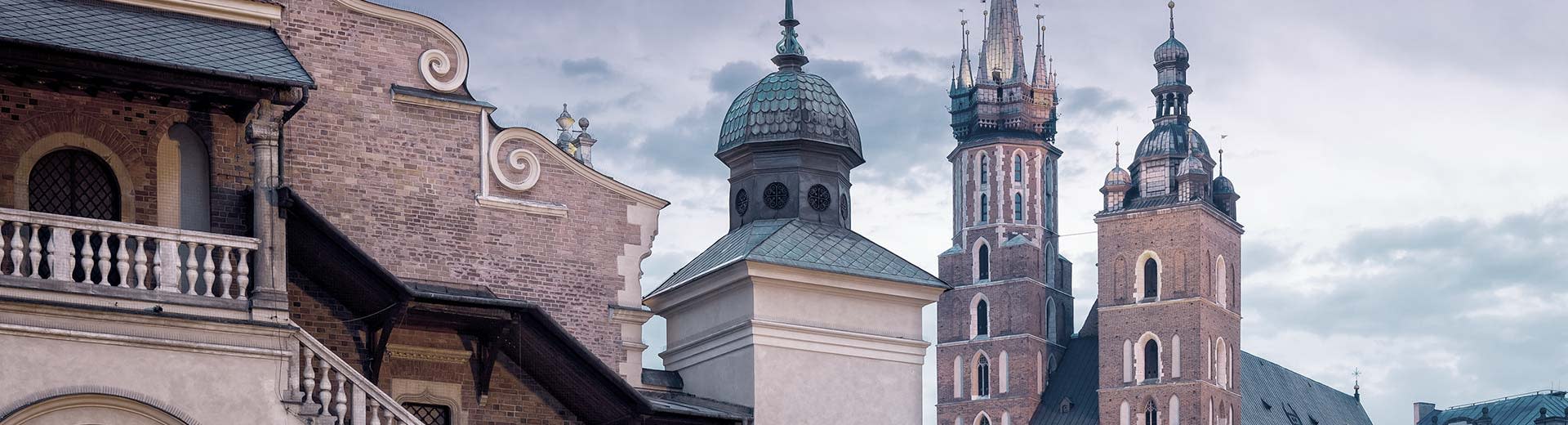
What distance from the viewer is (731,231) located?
2856 centimetres

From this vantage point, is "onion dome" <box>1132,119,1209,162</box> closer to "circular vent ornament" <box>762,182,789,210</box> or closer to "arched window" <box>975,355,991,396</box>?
"arched window" <box>975,355,991,396</box>

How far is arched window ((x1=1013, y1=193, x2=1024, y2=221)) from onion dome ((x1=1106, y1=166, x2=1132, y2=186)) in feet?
23.7

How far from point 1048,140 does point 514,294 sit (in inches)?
3632

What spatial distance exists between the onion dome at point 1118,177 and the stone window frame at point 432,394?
8399 cm

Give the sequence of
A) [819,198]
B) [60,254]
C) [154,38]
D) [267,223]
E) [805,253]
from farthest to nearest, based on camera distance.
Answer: [819,198] → [805,253] → [154,38] → [267,223] → [60,254]

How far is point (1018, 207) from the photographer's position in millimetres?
109625

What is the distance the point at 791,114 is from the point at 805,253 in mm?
2868

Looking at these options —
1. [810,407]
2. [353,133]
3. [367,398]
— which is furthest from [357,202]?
[810,407]

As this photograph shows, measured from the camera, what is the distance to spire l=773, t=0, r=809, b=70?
29703 mm

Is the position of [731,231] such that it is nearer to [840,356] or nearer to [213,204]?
[840,356]

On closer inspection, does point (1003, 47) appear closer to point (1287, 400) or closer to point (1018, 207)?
point (1018, 207)

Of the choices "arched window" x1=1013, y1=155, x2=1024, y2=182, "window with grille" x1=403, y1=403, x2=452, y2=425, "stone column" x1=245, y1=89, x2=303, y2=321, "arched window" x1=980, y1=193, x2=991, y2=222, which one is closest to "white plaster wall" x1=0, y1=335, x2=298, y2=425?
"stone column" x1=245, y1=89, x2=303, y2=321

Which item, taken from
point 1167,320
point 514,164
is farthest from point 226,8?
point 1167,320

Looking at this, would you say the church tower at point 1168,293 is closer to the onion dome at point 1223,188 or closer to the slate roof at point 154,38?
the onion dome at point 1223,188
